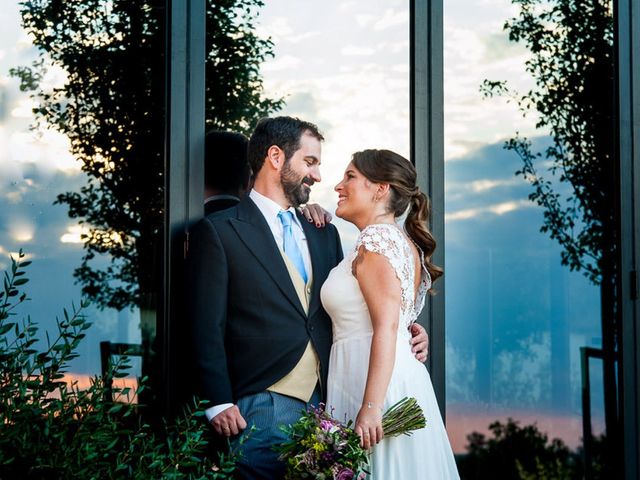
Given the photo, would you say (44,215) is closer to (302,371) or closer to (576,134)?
(302,371)

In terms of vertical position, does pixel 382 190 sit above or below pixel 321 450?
above

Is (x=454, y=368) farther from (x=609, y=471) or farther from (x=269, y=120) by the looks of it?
(x=269, y=120)

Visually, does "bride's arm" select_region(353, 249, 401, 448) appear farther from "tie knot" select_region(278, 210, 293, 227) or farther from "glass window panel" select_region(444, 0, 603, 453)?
"glass window panel" select_region(444, 0, 603, 453)

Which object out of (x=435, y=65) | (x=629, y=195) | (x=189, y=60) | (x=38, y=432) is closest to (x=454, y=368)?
(x=629, y=195)

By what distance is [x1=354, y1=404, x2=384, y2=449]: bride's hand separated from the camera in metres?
2.88

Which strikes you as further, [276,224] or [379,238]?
[276,224]

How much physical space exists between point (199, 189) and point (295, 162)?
1.13ft

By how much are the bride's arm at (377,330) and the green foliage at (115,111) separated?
74cm

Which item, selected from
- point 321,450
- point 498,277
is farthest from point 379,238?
point 498,277

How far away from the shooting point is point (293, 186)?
3.34 m

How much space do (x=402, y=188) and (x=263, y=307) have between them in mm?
623

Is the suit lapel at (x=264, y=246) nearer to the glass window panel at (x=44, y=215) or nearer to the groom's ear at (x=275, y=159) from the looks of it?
the groom's ear at (x=275, y=159)

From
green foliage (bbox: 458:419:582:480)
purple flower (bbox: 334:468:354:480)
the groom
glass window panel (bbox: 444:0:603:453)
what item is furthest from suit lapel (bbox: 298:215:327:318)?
green foliage (bbox: 458:419:582:480)

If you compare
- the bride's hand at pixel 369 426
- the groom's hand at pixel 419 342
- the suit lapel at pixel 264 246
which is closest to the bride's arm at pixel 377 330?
the bride's hand at pixel 369 426
